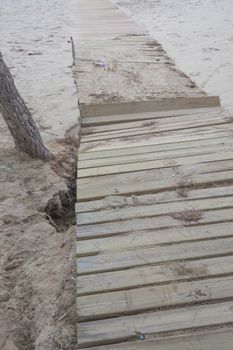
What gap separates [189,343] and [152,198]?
1.16 metres

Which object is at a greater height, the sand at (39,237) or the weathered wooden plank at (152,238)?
the weathered wooden plank at (152,238)

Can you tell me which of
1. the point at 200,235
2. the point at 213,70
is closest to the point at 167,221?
the point at 200,235

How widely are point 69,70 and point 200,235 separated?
16.9 ft

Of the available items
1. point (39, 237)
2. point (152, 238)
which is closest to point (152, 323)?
point (152, 238)

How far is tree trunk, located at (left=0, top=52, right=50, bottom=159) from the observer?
12.1 feet

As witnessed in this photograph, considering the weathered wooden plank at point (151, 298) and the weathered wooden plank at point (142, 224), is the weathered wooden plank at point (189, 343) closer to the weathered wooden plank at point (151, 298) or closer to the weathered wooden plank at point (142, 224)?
the weathered wooden plank at point (151, 298)

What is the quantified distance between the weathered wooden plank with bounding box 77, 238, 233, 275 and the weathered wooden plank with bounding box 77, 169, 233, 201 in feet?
2.14

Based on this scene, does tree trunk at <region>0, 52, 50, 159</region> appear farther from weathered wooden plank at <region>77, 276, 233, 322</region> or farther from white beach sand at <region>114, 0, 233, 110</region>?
white beach sand at <region>114, 0, 233, 110</region>

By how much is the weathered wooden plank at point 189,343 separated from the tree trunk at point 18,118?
232 cm

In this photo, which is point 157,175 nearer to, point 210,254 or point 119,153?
point 119,153

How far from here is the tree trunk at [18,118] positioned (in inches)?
145

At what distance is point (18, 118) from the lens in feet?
12.6

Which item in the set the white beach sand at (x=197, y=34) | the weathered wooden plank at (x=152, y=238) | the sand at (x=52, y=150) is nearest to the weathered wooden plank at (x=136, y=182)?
the sand at (x=52, y=150)

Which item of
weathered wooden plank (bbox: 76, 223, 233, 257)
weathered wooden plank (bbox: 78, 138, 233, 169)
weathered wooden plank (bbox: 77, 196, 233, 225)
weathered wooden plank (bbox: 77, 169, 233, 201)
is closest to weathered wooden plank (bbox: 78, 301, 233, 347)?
weathered wooden plank (bbox: 76, 223, 233, 257)
